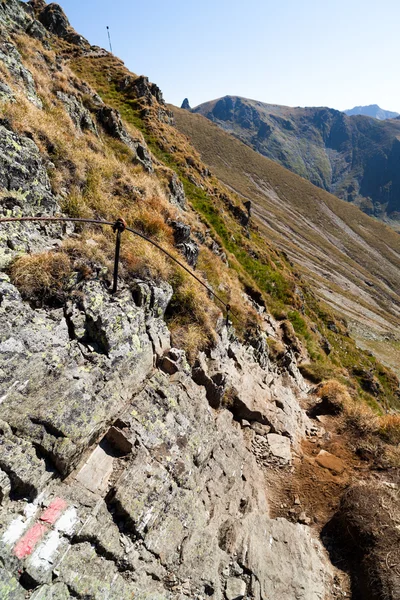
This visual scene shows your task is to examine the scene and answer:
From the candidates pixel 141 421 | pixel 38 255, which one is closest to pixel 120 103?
pixel 38 255

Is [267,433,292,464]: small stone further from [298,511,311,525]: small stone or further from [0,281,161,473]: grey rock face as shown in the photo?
[0,281,161,473]: grey rock face

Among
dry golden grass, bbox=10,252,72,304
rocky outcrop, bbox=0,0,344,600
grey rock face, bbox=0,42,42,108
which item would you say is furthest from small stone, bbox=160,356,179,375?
grey rock face, bbox=0,42,42,108

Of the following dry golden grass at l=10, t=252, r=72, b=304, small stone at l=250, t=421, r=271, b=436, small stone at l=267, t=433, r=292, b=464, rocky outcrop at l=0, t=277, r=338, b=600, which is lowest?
small stone at l=267, t=433, r=292, b=464

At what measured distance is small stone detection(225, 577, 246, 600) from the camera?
220 inches

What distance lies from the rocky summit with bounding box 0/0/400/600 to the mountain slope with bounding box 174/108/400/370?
5615 centimetres

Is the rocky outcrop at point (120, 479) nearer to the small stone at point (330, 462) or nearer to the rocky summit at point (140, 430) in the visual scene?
the rocky summit at point (140, 430)

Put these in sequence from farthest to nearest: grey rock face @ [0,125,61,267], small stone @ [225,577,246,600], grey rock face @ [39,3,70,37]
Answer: grey rock face @ [39,3,70,37] < grey rock face @ [0,125,61,267] < small stone @ [225,577,246,600]

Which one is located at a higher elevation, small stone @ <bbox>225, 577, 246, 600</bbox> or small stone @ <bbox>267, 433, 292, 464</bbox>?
small stone @ <bbox>225, 577, 246, 600</bbox>

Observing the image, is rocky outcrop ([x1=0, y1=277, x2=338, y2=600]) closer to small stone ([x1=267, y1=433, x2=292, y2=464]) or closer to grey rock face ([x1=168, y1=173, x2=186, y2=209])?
small stone ([x1=267, y1=433, x2=292, y2=464])

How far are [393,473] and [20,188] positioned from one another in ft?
42.2

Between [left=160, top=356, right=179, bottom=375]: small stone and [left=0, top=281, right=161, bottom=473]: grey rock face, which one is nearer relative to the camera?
[left=0, top=281, right=161, bottom=473]: grey rock face

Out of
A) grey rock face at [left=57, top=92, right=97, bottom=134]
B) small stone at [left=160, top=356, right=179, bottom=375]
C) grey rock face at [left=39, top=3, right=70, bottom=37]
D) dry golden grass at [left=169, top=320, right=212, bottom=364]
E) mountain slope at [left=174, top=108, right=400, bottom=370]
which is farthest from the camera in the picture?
mountain slope at [left=174, top=108, right=400, bottom=370]

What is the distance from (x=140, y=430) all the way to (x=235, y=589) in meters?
3.29

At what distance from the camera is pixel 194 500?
21.3ft
